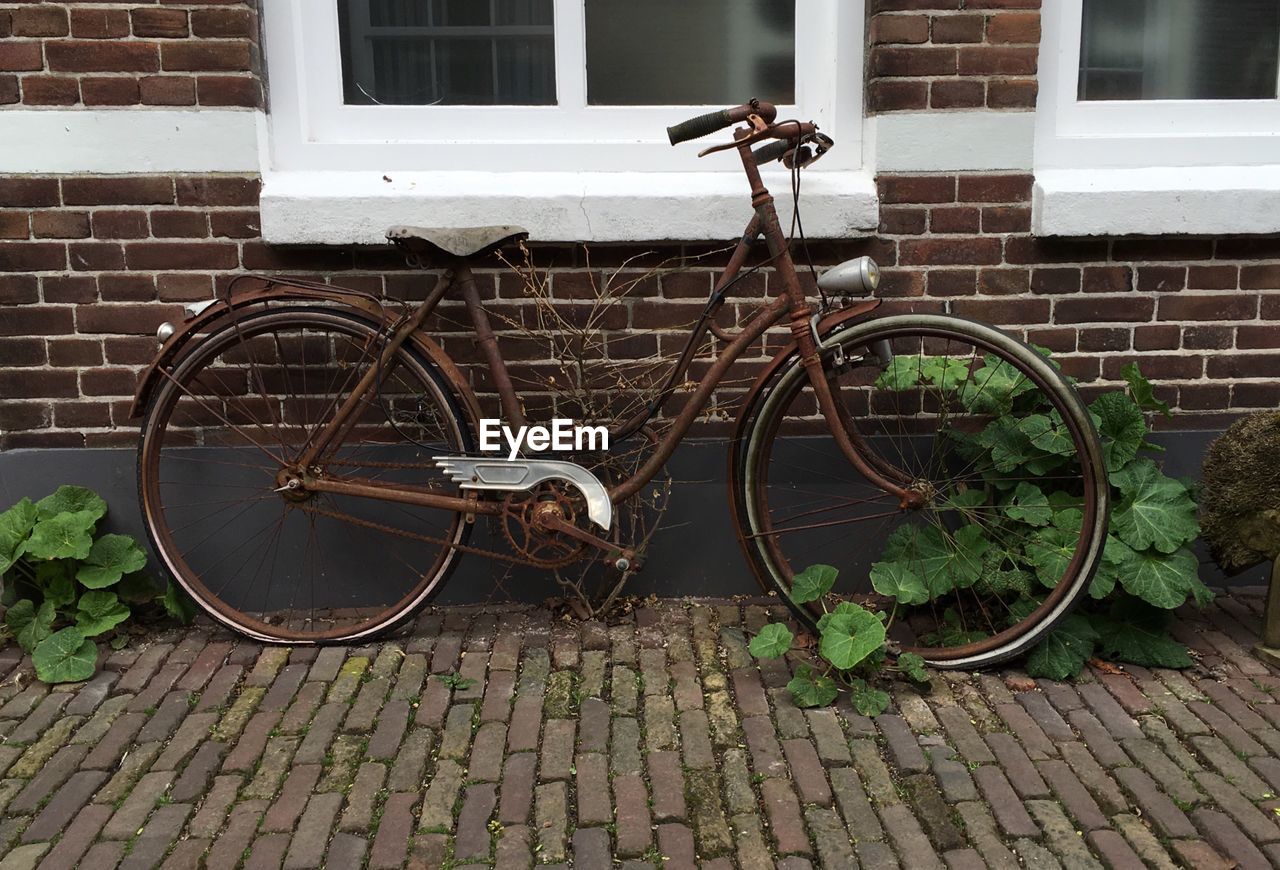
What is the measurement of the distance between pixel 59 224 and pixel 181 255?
0.38 m

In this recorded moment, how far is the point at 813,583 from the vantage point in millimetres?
2951

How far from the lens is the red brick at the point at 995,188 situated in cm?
324

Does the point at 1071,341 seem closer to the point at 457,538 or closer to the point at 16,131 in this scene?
the point at 457,538

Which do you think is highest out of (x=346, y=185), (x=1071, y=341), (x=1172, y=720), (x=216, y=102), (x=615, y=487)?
(x=216, y=102)

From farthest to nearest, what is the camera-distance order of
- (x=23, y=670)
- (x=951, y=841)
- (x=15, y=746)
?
(x=23, y=670)
(x=15, y=746)
(x=951, y=841)

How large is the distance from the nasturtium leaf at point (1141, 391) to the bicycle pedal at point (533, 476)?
5.59 feet

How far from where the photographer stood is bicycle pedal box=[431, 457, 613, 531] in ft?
9.64

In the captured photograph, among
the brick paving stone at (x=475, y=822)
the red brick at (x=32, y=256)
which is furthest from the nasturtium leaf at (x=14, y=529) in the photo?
the brick paving stone at (x=475, y=822)

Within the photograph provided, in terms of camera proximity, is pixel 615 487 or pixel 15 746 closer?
pixel 15 746

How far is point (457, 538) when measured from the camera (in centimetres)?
307

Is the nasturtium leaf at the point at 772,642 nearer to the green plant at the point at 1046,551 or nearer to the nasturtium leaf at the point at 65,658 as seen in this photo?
the green plant at the point at 1046,551

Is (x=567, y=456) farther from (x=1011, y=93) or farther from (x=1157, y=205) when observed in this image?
(x=1157, y=205)

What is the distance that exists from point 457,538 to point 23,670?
4.38 feet

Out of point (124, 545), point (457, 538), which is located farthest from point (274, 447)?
point (457, 538)
